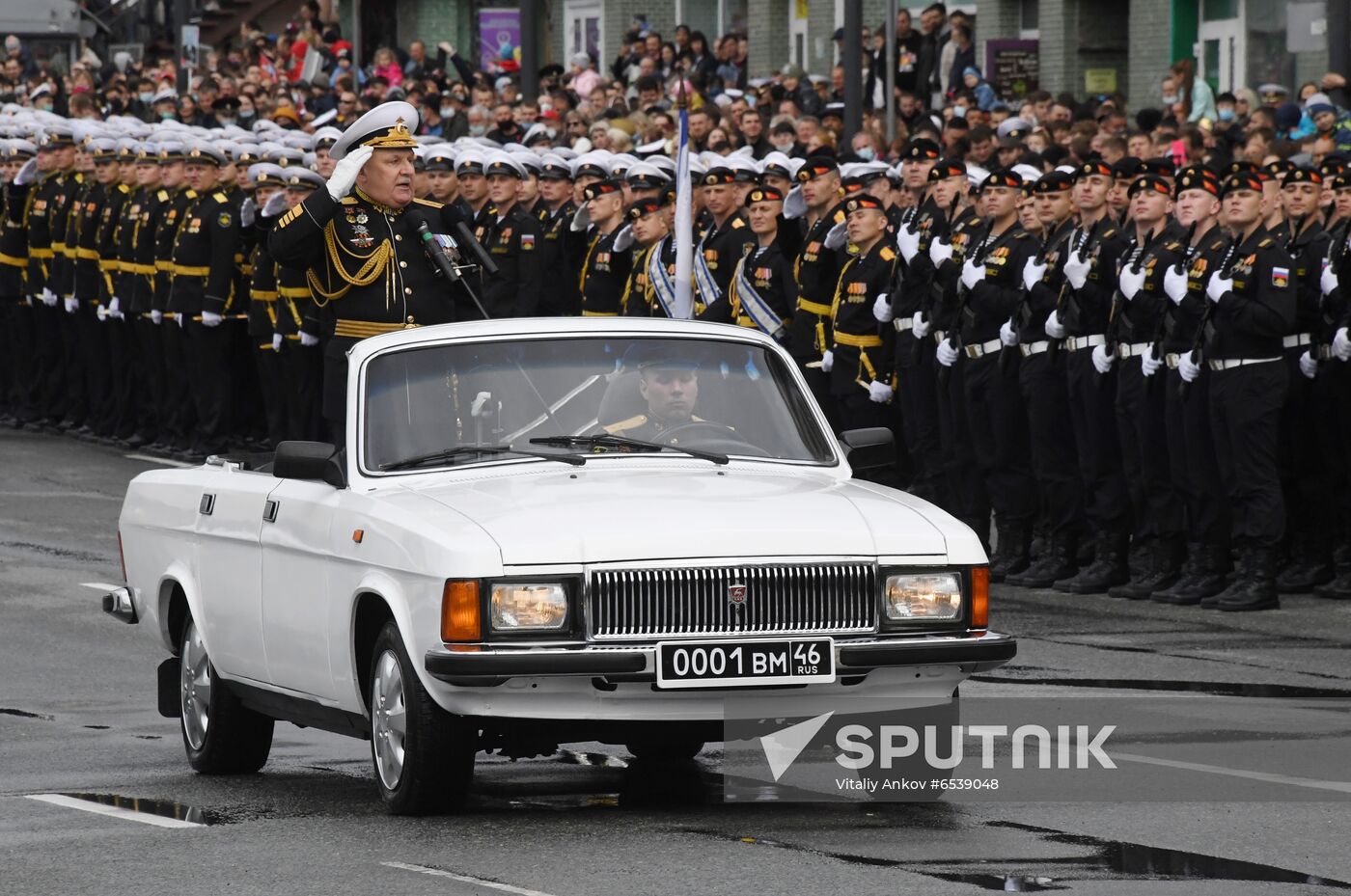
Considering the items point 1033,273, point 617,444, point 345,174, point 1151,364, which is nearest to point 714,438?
point 617,444

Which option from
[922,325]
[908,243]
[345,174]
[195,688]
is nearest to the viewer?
[195,688]

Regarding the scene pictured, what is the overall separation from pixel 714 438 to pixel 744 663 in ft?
4.67

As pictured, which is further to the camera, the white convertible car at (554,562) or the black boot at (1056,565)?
the black boot at (1056,565)

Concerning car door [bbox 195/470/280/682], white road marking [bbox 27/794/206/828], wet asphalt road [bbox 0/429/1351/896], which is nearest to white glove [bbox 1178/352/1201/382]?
wet asphalt road [bbox 0/429/1351/896]

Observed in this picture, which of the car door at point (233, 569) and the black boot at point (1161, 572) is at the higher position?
the car door at point (233, 569)

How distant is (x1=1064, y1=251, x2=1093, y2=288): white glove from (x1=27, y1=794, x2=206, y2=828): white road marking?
7755mm

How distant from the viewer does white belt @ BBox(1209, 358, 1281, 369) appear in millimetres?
15107

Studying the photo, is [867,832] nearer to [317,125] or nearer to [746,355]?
[746,355]

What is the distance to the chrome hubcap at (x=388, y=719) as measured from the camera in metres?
8.66

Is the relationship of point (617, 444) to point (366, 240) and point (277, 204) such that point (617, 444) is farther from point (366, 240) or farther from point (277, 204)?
point (277, 204)

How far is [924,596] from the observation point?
862cm

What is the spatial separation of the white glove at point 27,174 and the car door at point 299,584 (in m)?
18.3

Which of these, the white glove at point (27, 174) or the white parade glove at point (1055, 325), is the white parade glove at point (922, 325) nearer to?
the white parade glove at point (1055, 325)

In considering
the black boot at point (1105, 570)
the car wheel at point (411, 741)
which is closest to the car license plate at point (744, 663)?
the car wheel at point (411, 741)
